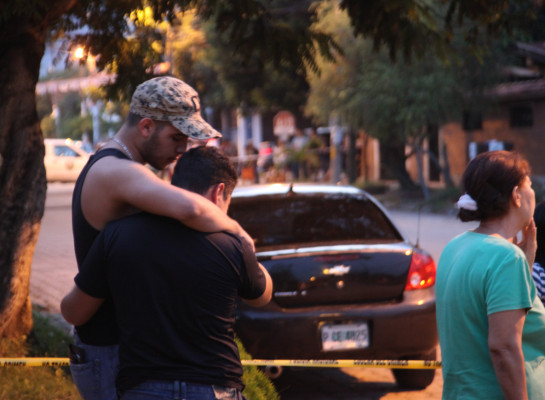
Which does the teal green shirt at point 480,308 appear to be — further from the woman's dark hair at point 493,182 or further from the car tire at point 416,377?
the car tire at point 416,377

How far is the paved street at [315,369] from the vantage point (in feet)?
21.4

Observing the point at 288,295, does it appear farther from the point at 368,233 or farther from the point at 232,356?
the point at 232,356

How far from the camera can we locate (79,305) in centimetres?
273

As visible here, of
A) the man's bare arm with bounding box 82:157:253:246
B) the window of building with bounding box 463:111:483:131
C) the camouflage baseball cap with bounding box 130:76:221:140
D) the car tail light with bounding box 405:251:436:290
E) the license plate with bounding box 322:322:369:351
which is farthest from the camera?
the window of building with bounding box 463:111:483:131

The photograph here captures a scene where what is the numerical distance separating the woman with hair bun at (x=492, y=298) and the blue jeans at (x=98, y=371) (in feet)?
3.61

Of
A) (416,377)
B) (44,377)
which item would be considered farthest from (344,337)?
(44,377)

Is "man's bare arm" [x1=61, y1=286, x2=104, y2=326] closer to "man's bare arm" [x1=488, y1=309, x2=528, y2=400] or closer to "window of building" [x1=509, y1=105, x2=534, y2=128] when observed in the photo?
"man's bare arm" [x1=488, y1=309, x2=528, y2=400]

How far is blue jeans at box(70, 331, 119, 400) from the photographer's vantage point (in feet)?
9.59

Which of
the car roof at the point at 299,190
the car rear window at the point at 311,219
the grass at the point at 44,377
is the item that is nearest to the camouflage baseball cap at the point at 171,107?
the grass at the point at 44,377

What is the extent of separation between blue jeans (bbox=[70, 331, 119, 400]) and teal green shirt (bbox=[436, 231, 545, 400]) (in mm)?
1101

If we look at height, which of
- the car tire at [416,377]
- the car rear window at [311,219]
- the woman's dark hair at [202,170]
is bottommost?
the car tire at [416,377]

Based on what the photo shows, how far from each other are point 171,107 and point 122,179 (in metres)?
0.29

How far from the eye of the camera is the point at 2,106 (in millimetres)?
5875

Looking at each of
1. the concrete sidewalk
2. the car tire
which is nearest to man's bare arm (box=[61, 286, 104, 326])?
the car tire
